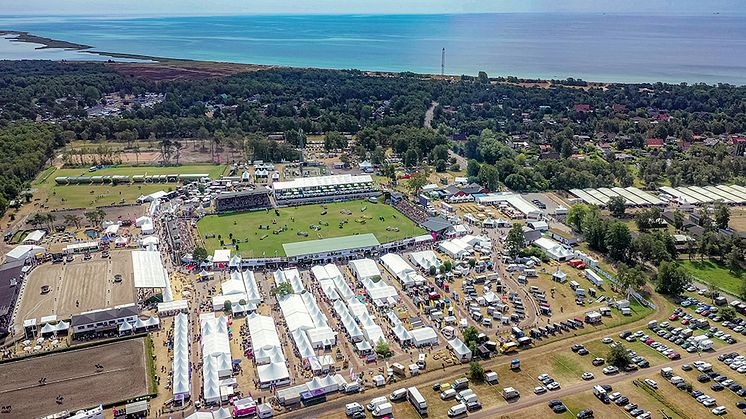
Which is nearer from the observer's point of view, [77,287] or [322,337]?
[322,337]

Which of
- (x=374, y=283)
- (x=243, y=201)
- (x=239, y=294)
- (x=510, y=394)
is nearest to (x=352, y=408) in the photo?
(x=510, y=394)

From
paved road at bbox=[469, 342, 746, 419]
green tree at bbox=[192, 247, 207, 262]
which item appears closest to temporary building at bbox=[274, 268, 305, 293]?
green tree at bbox=[192, 247, 207, 262]

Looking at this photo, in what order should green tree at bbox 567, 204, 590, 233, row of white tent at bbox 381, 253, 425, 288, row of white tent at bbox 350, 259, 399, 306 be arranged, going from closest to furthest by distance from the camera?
row of white tent at bbox 350, 259, 399, 306
row of white tent at bbox 381, 253, 425, 288
green tree at bbox 567, 204, 590, 233

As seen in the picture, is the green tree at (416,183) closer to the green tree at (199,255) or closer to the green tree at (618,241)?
the green tree at (618,241)

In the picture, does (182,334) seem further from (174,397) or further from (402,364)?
(402,364)

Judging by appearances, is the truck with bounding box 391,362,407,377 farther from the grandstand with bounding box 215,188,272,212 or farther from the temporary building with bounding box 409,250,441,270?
the grandstand with bounding box 215,188,272,212

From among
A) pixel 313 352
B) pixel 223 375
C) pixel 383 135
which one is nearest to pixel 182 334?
pixel 223 375

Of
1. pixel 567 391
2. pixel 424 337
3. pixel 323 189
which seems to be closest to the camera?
pixel 567 391

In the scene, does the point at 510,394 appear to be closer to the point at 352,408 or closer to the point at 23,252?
the point at 352,408
